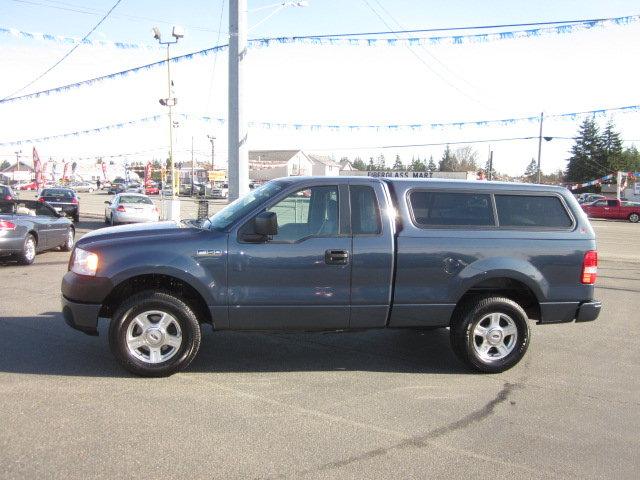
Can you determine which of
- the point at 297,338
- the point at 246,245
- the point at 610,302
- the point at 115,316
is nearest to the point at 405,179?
the point at 246,245

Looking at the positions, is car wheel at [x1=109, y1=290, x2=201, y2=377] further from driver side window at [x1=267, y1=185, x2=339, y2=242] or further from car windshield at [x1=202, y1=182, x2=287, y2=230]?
driver side window at [x1=267, y1=185, x2=339, y2=242]

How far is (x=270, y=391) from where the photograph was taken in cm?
478

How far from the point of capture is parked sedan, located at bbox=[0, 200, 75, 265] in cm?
1089

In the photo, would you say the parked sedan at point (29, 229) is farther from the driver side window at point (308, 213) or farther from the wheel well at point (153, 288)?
the driver side window at point (308, 213)

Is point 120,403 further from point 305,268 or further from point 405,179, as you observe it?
point 405,179

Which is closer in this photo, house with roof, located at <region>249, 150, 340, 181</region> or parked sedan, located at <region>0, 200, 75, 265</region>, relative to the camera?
parked sedan, located at <region>0, 200, 75, 265</region>

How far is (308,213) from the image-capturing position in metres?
5.36

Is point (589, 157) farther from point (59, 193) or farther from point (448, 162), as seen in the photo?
point (59, 193)

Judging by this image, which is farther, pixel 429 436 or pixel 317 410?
pixel 317 410

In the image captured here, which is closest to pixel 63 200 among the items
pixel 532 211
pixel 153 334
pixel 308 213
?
pixel 153 334

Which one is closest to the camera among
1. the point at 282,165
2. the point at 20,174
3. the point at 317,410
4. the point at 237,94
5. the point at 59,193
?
the point at 317,410

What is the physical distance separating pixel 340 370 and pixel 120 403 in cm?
201

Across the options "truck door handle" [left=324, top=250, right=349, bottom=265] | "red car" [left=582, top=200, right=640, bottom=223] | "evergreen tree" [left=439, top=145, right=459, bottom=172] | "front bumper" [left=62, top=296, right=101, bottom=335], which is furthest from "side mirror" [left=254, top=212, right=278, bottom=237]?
"evergreen tree" [left=439, top=145, right=459, bottom=172]

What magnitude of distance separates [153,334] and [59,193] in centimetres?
2083
